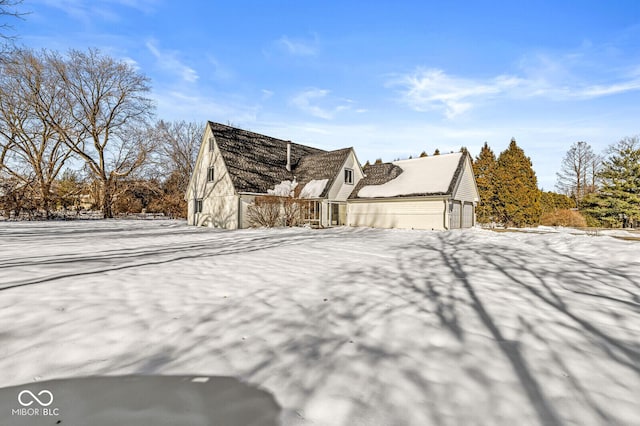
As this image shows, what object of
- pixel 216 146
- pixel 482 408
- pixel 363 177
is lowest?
pixel 482 408

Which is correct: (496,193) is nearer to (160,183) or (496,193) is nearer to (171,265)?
(171,265)

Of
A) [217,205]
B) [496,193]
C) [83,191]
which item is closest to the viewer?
[217,205]

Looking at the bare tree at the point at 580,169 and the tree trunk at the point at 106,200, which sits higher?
the bare tree at the point at 580,169

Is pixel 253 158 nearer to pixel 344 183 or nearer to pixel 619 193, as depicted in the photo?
pixel 344 183

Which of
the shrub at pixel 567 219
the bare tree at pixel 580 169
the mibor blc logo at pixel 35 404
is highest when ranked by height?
the bare tree at pixel 580 169

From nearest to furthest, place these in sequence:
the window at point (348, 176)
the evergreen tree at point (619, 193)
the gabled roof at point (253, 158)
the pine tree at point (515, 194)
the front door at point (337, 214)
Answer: the gabled roof at point (253, 158) < the front door at point (337, 214) < the window at point (348, 176) < the evergreen tree at point (619, 193) < the pine tree at point (515, 194)

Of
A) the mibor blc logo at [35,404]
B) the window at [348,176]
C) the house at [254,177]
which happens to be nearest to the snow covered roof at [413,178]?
the window at [348,176]

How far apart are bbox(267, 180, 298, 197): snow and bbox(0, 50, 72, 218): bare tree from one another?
2386cm

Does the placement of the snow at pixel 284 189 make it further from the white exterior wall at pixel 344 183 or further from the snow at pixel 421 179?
the snow at pixel 421 179

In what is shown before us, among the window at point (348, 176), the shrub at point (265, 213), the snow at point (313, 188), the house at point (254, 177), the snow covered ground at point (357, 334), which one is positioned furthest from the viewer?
the window at point (348, 176)

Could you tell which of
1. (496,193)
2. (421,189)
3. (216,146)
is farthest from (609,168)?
(216,146)

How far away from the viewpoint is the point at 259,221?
771 inches

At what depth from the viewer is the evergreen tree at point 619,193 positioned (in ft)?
82.5

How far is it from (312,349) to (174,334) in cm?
165
